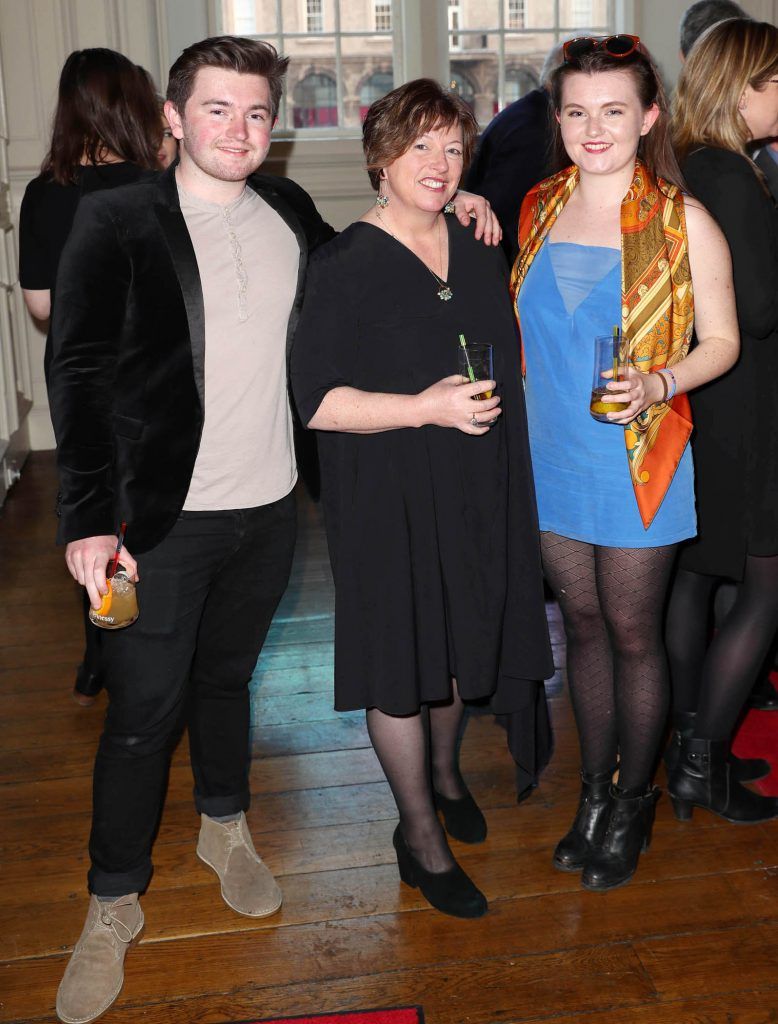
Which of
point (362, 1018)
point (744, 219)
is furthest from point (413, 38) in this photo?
point (362, 1018)

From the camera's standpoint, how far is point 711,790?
2611 mm

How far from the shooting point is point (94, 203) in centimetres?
188

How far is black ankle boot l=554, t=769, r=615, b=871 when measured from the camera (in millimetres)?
2420

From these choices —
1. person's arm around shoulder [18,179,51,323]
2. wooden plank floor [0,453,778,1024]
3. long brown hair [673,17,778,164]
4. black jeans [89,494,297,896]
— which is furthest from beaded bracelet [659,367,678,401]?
person's arm around shoulder [18,179,51,323]

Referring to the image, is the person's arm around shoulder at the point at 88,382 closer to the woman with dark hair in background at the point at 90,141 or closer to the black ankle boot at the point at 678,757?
the woman with dark hair in background at the point at 90,141

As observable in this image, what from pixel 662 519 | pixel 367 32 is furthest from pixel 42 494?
pixel 662 519

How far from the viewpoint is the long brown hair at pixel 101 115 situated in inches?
111

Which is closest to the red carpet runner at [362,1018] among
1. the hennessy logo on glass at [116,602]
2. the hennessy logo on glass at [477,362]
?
the hennessy logo on glass at [116,602]

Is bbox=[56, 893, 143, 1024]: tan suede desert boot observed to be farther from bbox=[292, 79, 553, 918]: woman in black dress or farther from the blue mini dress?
the blue mini dress

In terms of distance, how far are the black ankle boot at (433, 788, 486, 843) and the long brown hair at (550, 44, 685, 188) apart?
1.43 metres

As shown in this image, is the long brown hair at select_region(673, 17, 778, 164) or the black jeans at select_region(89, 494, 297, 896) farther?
the long brown hair at select_region(673, 17, 778, 164)

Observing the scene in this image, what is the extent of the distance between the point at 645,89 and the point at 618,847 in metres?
1.53

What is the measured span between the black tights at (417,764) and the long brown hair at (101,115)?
159cm

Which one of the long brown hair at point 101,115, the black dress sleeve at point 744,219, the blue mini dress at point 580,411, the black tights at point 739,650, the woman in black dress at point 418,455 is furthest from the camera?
the long brown hair at point 101,115
